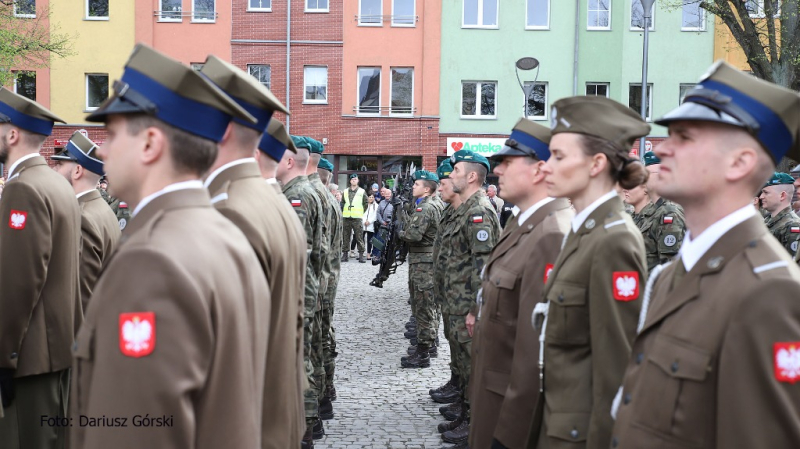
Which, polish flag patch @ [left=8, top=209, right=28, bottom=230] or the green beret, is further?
the green beret

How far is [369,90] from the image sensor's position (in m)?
30.2

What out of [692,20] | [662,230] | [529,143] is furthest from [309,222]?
[692,20]

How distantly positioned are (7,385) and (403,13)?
27.7 metres

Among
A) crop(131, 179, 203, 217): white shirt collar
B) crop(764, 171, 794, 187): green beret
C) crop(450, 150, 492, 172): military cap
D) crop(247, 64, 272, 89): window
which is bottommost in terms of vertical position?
crop(764, 171, 794, 187): green beret

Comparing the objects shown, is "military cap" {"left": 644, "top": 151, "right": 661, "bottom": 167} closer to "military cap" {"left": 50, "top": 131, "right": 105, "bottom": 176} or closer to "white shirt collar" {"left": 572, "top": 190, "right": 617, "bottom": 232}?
"white shirt collar" {"left": 572, "top": 190, "right": 617, "bottom": 232}

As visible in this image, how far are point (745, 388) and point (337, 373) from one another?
708cm

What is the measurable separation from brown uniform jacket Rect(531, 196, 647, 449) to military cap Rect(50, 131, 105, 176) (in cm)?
417

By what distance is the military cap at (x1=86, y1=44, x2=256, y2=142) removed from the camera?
228 cm

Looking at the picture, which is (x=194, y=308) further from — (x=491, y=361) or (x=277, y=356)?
(x=491, y=361)

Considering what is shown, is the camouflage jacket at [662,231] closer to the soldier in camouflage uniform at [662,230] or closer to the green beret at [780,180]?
the soldier in camouflage uniform at [662,230]

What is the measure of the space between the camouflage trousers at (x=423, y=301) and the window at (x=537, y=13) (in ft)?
71.7

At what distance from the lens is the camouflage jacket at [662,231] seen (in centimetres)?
794

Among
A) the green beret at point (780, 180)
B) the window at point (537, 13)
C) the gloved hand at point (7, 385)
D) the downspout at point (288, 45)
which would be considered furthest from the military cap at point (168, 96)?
the window at point (537, 13)

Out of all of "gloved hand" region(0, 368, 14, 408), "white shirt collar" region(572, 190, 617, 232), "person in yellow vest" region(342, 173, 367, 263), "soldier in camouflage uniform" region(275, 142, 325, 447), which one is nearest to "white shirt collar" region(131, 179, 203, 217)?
"white shirt collar" region(572, 190, 617, 232)
